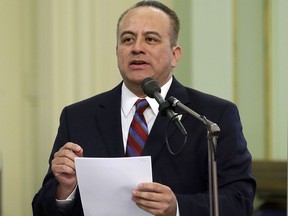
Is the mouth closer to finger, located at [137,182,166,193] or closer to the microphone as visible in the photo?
the microphone

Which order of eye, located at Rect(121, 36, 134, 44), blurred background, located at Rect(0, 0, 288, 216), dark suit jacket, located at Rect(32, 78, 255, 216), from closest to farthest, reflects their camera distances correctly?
dark suit jacket, located at Rect(32, 78, 255, 216)
eye, located at Rect(121, 36, 134, 44)
blurred background, located at Rect(0, 0, 288, 216)

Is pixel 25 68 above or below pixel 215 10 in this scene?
below

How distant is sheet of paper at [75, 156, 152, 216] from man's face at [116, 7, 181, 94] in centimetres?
46

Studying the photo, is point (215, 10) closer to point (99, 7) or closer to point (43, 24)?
point (99, 7)

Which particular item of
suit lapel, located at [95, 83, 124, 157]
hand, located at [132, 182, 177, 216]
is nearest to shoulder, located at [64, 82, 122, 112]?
suit lapel, located at [95, 83, 124, 157]

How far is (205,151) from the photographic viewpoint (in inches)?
90.7

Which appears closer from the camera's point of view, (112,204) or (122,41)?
(112,204)

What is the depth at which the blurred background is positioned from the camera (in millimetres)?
3818

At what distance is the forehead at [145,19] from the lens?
2.46 m

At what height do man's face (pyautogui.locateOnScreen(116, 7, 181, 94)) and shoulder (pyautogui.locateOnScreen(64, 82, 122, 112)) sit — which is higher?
man's face (pyautogui.locateOnScreen(116, 7, 181, 94))

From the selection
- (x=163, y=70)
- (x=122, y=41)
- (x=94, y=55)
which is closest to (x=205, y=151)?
(x=163, y=70)

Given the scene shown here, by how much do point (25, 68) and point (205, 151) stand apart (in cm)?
182

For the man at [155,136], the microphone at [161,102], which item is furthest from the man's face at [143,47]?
the microphone at [161,102]

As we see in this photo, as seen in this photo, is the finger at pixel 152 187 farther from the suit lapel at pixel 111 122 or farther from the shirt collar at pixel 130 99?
the shirt collar at pixel 130 99
